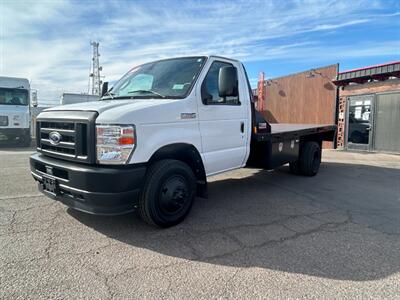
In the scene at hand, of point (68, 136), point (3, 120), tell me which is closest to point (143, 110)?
point (68, 136)

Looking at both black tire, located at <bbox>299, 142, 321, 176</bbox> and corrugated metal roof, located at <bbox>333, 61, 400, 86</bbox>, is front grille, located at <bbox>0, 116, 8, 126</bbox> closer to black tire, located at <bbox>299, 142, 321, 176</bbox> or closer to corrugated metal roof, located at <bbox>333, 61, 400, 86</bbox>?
black tire, located at <bbox>299, 142, 321, 176</bbox>

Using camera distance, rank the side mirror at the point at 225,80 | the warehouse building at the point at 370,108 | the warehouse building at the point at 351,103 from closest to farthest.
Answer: the side mirror at the point at 225,80 → the warehouse building at the point at 370,108 → the warehouse building at the point at 351,103

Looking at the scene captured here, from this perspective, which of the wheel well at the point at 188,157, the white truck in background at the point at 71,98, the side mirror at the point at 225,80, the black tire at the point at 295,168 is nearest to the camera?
the wheel well at the point at 188,157

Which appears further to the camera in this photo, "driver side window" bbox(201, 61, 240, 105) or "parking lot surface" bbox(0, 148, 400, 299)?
"driver side window" bbox(201, 61, 240, 105)

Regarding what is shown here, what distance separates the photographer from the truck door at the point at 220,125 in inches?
170

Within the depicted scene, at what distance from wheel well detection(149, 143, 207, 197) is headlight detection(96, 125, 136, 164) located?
431mm

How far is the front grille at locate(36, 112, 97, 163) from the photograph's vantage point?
3.35 metres

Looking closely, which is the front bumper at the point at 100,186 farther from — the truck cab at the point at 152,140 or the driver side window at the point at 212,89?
the driver side window at the point at 212,89

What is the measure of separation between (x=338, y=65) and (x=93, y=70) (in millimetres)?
48544

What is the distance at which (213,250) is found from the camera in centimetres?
338

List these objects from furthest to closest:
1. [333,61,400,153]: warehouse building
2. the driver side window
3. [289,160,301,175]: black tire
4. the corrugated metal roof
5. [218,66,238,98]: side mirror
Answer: [333,61,400,153]: warehouse building < the corrugated metal roof < [289,160,301,175]: black tire < the driver side window < [218,66,238,98]: side mirror

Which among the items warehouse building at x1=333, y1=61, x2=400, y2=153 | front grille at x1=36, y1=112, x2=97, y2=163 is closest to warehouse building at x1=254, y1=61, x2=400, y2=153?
warehouse building at x1=333, y1=61, x2=400, y2=153

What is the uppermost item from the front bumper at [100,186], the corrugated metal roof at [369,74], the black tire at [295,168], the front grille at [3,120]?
the corrugated metal roof at [369,74]

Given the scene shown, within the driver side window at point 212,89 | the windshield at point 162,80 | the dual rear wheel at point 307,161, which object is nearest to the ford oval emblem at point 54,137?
the windshield at point 162,80
